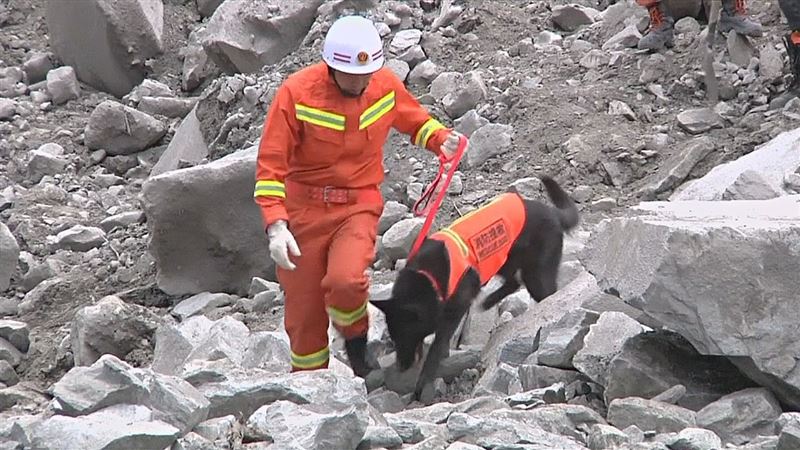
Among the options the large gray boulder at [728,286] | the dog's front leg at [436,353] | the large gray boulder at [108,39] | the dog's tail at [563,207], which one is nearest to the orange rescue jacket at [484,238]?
the dog's front leg at [436,353]

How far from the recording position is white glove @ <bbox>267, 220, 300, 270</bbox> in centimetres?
586

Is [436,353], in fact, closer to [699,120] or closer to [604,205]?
[604,205]

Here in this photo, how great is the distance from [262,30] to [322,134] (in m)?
6.78

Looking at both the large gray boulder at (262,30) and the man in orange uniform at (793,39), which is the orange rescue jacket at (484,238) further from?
the large gray boulder at (262,30)

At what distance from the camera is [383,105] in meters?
6.38

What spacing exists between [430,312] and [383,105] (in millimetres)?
1016

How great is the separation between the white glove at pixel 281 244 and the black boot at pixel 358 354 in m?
0.83

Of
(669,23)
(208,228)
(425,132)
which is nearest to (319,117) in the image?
(425,132)

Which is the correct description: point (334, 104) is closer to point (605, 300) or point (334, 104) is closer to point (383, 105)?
point (383, 105)

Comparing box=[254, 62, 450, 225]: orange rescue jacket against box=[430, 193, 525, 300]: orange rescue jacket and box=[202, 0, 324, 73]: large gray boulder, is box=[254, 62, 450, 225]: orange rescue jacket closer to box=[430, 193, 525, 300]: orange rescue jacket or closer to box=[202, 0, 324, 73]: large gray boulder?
box=[430, 193, 525, 300]: orange rescue jacket

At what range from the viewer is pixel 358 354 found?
22.0 ft

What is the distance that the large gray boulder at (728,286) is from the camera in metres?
5.25

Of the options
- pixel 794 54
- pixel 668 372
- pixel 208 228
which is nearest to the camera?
pixel 668 372

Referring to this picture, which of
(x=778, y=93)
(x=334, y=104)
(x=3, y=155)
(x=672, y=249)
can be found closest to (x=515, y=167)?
(x=778, y=93)
